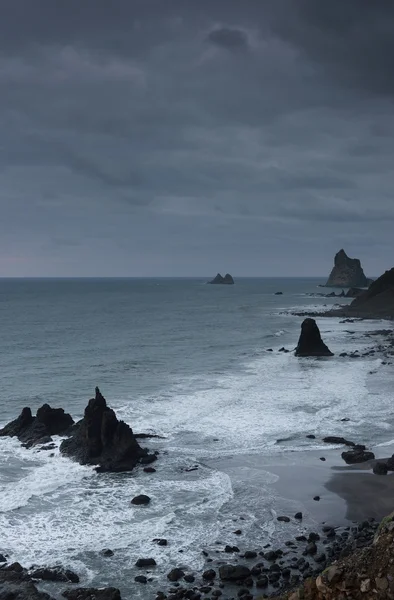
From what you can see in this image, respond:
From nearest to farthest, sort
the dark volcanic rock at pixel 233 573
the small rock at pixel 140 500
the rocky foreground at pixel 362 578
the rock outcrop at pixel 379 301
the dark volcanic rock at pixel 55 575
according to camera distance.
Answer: the rocky foreground at pixel 362 578 → the dark volcanic rock at pixel 233 573 → the dark volcanic rock at pixel 55 575 → the small rock at pixel 140 500 → the rock outcrop at pixel 379 301

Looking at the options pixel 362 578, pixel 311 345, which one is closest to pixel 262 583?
pixel 362 578

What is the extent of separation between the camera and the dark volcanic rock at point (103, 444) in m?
34.6

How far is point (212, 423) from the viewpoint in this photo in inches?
1698

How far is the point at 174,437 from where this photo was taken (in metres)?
39.9

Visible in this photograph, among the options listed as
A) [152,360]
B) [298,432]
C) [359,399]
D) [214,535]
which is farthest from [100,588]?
[152,360]

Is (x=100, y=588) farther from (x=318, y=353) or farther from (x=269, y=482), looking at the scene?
(x=318, y=353)

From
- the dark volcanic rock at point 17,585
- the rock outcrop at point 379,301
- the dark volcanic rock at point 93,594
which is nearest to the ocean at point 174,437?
the dark volcanic rock at point 93,594

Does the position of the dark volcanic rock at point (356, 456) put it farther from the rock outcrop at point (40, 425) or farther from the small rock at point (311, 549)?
the rock outcrop at point (40, 425)

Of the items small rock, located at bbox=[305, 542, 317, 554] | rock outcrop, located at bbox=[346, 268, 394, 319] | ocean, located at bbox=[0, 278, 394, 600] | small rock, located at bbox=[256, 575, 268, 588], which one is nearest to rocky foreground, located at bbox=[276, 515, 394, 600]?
small rock, located at bbox=[256, 575, 268, 588]

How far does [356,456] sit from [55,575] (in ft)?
64.0

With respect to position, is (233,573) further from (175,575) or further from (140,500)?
(140,500)

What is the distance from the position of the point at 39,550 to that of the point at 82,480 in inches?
331

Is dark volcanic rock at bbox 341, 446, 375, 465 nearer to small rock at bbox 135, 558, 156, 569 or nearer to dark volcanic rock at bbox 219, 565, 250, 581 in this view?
dark volcanic rock at bbox 219, 565, 250, 581

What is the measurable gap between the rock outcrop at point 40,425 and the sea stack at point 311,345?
141ft
